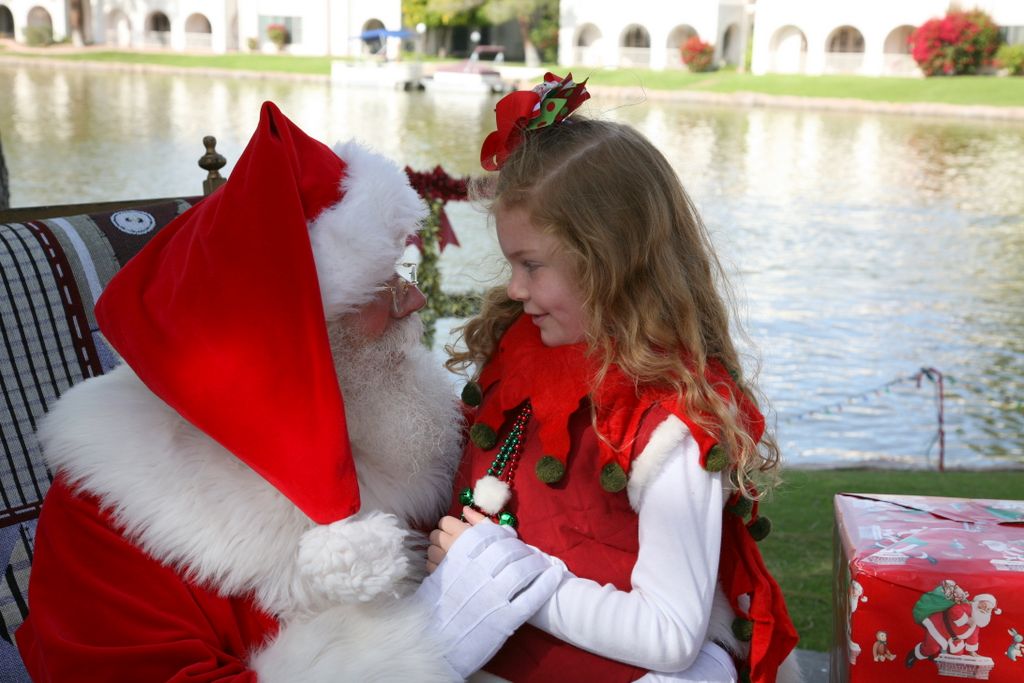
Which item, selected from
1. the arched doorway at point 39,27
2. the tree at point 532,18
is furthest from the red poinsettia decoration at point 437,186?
the arched doorway at point 39,27

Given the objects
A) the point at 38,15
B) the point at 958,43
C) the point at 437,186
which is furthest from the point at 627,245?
the point at 38,15

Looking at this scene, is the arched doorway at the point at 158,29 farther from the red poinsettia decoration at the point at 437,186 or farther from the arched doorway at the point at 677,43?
the red poinsettia decoration at the point at 437,186

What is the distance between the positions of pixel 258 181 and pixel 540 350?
22.0 inches

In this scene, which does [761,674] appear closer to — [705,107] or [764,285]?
[764,285]

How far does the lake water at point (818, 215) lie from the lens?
6.62m

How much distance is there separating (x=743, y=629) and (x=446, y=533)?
1.66ft

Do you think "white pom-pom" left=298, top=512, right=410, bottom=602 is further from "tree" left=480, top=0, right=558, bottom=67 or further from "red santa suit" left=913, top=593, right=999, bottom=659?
"tree" left=480, top=0, right=558, bottom=67

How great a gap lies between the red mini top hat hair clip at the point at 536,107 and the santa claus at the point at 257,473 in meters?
0.22

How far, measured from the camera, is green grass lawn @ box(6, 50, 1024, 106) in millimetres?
29391

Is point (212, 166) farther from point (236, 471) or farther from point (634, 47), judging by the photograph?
point (634, 47)

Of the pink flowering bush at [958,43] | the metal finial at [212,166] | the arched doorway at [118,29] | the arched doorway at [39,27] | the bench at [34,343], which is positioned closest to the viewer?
the bench at [34,343]

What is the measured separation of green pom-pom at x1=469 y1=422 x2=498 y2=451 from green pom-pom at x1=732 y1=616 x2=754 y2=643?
1.63ft

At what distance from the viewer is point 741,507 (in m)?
1.70

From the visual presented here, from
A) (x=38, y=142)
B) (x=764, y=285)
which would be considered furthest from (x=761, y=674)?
(x=38, y=142)
